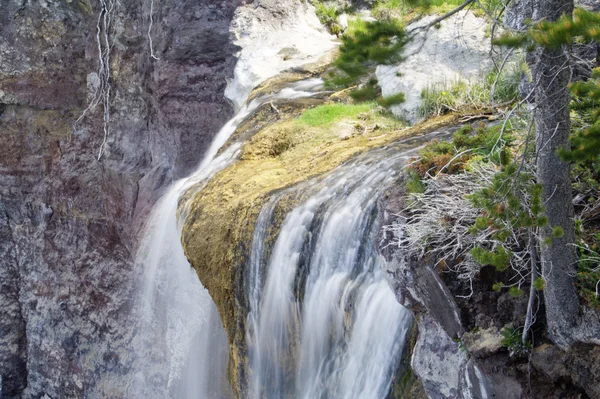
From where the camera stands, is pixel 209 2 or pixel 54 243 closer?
pixel 209 2

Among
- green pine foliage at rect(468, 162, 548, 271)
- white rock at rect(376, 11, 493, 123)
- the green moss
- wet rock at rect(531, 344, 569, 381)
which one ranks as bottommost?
wet rock at rect(531, 344, 569, 381)

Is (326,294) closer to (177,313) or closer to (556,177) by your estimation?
(556,177)

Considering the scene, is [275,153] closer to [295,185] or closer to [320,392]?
[295,185]

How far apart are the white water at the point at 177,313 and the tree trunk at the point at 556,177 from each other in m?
5.99

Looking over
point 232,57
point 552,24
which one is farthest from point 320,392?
point 232,57

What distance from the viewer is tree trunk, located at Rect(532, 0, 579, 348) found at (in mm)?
3410

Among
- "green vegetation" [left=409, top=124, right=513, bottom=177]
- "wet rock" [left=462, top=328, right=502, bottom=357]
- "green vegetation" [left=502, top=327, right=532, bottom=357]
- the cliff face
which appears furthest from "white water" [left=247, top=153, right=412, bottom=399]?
the cliff face

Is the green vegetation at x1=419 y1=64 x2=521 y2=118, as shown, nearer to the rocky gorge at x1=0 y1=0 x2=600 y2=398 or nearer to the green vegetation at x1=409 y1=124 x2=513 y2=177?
the rocky gorge at x1=0 y1=0 x2=600 y2=398

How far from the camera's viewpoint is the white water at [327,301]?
17.9 feet

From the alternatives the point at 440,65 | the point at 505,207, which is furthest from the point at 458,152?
the point at 440,65

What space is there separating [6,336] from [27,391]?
118 cm

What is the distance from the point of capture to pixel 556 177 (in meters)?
3.61

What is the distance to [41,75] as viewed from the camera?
531 inches

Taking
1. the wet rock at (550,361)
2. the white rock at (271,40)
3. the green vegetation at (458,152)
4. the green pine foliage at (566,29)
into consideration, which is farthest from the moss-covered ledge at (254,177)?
the green pine foliage at (566,29)
